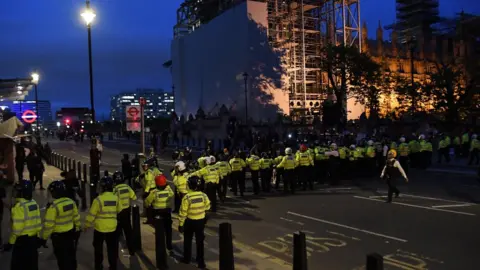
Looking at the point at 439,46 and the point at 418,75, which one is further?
the point at 439,46

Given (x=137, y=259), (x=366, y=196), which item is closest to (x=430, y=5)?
(x=366, y=196)

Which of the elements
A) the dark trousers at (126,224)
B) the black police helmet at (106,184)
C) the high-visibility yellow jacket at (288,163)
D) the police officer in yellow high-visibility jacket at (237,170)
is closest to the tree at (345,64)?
the high-visibility yellow jacket at (288,163)

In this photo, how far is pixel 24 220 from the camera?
20.5 ft

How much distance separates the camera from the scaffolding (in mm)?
52312

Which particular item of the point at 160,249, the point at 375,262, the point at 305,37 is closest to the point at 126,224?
the point at 160,249

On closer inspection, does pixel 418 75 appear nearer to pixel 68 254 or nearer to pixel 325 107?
pixel 325 107

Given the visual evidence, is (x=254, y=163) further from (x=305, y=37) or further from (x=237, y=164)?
(x=305, y=37)

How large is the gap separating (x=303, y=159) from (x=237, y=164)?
7.95 ft

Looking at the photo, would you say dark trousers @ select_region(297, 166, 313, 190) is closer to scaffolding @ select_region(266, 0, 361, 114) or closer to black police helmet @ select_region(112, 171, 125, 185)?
black police helmet @ select_region(112, 171, 125, 185)

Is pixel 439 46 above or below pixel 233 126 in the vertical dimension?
above

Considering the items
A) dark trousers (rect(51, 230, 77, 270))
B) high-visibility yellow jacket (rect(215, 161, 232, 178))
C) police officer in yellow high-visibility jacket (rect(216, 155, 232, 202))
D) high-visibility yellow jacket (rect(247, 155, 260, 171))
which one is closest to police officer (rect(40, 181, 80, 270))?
dark trousers (rect(51, 230, 77, 270))

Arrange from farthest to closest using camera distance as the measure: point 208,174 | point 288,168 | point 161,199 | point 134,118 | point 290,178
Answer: point 290,178, point 288,168, point 208,174, point 134,118, point 161,199

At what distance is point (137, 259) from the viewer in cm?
842

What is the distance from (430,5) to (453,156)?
2959 inches
